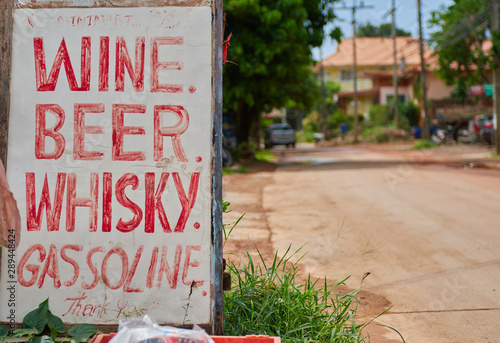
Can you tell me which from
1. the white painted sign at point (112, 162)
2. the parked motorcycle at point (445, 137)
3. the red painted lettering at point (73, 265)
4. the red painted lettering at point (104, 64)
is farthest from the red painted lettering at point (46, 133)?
the parked motorcycle at point (445, 137)

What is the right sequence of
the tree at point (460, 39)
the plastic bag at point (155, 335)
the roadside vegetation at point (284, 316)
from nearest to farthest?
the plastic bag at point (155, 335)
the roadside vegetation at point (284, 316)
the tree at point (460, 39)

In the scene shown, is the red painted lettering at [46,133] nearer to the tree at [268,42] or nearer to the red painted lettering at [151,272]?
the red painted lettering at [151,272]

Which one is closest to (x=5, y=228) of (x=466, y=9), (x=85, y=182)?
(x=85, y=182)

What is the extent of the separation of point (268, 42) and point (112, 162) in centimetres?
1210

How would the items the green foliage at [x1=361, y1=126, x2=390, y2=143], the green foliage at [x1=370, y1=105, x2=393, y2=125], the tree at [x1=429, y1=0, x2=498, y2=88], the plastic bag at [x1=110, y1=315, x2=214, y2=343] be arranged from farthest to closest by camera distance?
the green foliage at [x1=370, y1=105, x2=393, y2=125] → the green foliage at [x1=361, y1=126, x2=390, y2=143] → the tree at [x1=429, y1=0, x2=498, y2=88] → the plastic bag at [x1=110, y1=315, x2=214, y2=343]

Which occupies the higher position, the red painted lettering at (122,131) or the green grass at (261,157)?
the red painted lettering at (122,131)

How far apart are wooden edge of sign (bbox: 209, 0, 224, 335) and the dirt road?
1.25 meters

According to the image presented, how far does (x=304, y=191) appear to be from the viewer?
1038 cm

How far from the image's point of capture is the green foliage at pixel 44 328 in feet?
7.93

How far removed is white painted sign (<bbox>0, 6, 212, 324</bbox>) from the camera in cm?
259

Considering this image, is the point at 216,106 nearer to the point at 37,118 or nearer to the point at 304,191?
the point at 37,118

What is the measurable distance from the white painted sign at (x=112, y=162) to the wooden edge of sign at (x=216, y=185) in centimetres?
3

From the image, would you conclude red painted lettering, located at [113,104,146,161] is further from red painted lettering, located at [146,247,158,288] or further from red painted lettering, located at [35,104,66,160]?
red painted lettering, located at [146,247,158,288]

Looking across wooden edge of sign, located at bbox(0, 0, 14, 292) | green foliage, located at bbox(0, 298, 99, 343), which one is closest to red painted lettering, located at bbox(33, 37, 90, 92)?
wooden edge of sign, located at bbox(0, 0, 14, 292)
